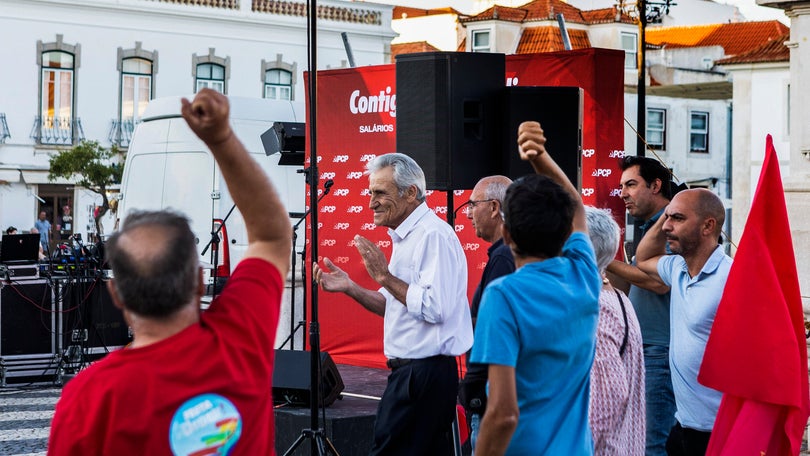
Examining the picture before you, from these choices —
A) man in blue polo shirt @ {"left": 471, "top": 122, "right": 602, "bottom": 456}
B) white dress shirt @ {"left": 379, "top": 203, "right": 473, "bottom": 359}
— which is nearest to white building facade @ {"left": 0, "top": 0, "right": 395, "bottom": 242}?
white dress shirt @ {"left": 379, "top": 203, "right": 473, "bottom": 359}

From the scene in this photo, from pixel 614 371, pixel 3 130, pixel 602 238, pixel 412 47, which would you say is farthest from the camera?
pixel 412 47

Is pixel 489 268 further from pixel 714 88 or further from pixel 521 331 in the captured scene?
pixel 714 88

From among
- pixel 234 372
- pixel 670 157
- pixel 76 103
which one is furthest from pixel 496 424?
pixel 670 157

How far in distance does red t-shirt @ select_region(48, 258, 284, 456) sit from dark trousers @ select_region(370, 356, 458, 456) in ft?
8.87

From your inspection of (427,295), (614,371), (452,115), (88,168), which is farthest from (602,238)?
(88,168)

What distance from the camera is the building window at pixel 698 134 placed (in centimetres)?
5094

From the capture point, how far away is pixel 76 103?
36.4 m

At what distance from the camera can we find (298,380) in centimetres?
763

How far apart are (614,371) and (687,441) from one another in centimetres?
118

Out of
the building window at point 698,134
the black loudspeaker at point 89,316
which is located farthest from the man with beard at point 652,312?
the building window at point 698,134

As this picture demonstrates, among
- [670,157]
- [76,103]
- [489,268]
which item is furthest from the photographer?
[670,157]

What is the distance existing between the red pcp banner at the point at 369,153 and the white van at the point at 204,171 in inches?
83.5

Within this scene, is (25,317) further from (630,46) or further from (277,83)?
(630,46)

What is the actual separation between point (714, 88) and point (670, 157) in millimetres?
3613
